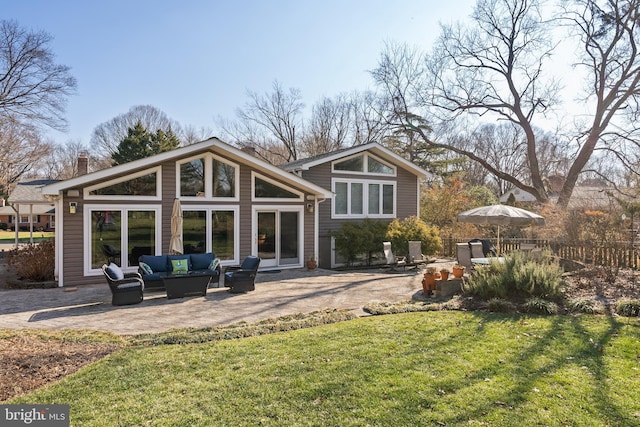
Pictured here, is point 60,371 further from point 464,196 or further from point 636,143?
point 636,143

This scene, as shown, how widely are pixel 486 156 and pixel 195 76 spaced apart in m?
29.7

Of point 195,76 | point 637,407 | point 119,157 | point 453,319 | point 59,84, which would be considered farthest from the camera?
point 119,157

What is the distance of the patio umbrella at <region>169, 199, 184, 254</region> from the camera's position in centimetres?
1080

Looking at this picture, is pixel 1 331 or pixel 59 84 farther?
pixel 59 84

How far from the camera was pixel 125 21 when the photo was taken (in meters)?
11.9

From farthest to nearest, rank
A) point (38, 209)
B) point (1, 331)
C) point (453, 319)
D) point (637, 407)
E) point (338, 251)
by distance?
point (38, 209)
point (338, 251)
point (453, 319)
point (1, 331)
point (637, 407)

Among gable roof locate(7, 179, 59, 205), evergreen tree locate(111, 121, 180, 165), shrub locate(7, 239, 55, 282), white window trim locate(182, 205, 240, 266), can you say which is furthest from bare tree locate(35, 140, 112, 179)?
white window trim locate(182, 205, 240, 266)

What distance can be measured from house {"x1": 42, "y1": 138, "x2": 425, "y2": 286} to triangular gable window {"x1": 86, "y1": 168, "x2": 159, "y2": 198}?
3 centimetres

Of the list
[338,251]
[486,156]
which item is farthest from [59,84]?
[486,156]

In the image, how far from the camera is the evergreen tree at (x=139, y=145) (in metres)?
34.3

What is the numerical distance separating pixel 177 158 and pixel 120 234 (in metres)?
2.69

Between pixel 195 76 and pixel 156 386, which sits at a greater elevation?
pixel 195 76

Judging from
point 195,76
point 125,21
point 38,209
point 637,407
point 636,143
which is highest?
point 195,76

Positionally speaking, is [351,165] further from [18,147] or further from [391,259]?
[18,147]
